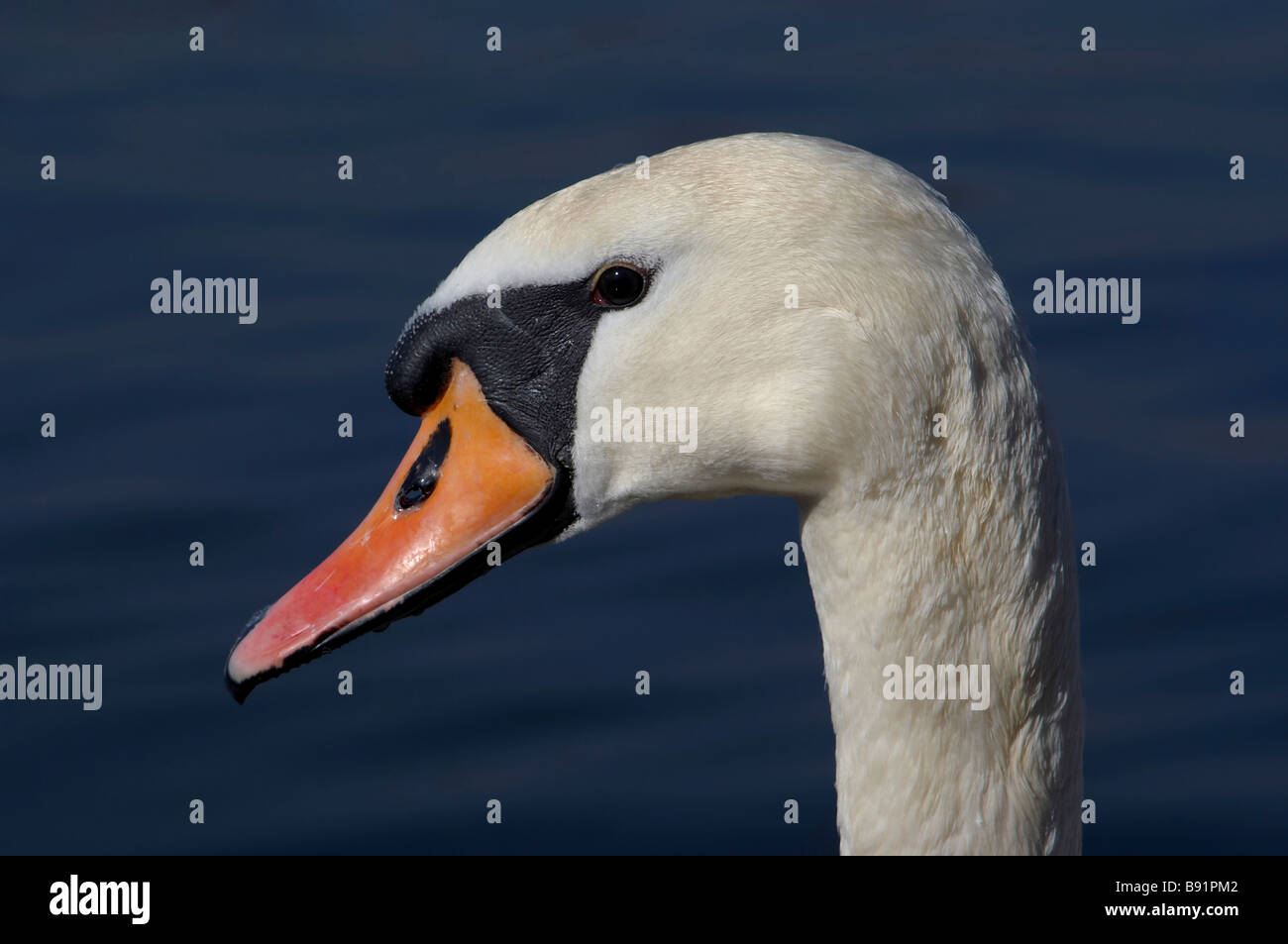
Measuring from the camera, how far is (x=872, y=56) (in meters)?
10.6

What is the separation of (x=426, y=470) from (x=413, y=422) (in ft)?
13.3

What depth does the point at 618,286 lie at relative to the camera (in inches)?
157

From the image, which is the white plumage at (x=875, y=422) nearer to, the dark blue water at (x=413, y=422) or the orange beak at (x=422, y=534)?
the orange beak at (x=422, y=534)

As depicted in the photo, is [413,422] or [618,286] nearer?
[618,286]

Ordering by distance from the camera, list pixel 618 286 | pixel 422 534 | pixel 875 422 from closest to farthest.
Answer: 1. pixel 875 422
2. pixel 618 286
3. pixel 422 534

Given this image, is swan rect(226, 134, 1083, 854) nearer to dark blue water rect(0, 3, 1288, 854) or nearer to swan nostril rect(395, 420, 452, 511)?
swan nostril rect(395, 420, 452, 511)

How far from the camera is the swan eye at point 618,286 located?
396cm

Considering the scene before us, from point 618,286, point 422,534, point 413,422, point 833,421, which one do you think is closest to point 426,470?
point 422,534

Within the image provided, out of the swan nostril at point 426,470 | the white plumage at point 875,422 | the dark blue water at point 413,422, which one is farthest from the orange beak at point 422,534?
the dark blue water at point 413,422

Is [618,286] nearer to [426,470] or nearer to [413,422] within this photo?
[426,470]

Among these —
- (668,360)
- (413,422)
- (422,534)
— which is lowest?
(422,534)

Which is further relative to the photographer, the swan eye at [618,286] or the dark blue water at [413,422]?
the dark blue water at [413,422]

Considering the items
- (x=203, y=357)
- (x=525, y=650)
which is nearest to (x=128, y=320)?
(x=203, y=357)

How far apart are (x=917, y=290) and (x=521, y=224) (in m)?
0.83
